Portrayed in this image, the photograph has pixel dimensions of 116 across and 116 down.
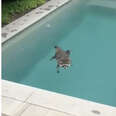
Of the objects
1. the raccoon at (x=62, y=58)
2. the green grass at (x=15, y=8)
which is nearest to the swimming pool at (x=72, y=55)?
the raccoon at (x=62, y=58)

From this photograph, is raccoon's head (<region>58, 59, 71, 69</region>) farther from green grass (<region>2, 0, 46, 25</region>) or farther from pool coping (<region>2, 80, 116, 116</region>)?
green grass (<region>2, 0, 46, 25</region>)

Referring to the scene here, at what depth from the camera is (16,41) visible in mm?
6281

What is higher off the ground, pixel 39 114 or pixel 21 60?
pixel 39 114

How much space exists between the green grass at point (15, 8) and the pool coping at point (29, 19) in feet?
0.78

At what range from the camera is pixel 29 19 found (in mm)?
7195

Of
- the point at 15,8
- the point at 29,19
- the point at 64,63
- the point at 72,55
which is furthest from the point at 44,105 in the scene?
the point at 15,8

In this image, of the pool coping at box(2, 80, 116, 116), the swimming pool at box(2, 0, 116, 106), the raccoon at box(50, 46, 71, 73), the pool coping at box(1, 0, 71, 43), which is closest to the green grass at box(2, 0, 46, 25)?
the pool coping at box(1, 0, 71, 43)

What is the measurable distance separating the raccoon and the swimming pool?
0.35 feet

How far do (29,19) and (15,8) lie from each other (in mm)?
910

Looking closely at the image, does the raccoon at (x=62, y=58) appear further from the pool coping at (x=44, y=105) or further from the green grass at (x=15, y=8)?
the green grass at (x=15, y=8)

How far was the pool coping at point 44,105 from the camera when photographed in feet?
11.0

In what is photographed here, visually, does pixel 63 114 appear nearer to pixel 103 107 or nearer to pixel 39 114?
pixel 39 114

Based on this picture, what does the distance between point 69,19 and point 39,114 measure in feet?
17.6

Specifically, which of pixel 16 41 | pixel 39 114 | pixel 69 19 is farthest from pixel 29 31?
pixel 39 114
